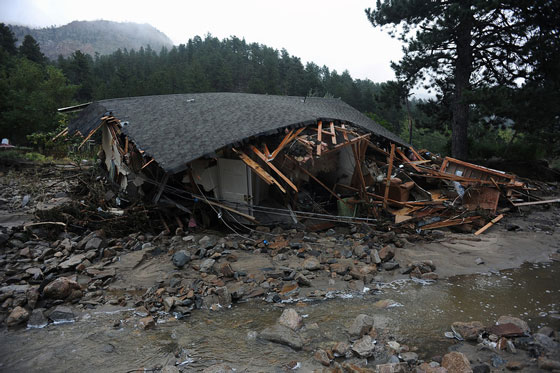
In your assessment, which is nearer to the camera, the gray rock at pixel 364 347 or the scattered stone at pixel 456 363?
the scattered stone at pixel 456 363

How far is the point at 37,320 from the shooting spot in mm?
4375

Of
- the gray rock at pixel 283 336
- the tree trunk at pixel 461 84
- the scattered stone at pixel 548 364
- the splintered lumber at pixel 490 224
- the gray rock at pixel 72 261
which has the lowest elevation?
the gray rock at pixel 283 336

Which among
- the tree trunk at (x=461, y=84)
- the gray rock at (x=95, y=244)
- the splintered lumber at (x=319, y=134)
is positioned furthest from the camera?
the tree trunk at (x=461, y=84)

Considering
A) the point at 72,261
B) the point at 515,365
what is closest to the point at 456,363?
the point at 515,365

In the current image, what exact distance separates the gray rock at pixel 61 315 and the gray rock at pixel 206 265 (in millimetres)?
1933

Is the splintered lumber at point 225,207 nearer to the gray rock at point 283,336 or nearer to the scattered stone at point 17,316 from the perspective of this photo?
the gray rock at point 283,336

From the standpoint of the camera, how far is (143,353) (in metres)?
3.71

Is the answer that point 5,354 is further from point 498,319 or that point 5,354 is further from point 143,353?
point 498,319

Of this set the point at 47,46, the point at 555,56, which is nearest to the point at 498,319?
the point at 555,56

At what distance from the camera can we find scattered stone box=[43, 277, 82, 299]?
15.8 feet

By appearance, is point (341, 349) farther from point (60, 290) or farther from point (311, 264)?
point (60, 290)

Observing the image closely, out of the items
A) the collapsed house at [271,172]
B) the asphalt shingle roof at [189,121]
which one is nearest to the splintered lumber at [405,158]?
the collapsed house at [271,172]

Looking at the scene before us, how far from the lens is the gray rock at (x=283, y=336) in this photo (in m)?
3.75

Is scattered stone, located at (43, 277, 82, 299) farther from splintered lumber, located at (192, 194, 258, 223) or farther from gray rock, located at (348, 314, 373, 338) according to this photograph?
gray rock, located at (348, 314, 373, 338)
